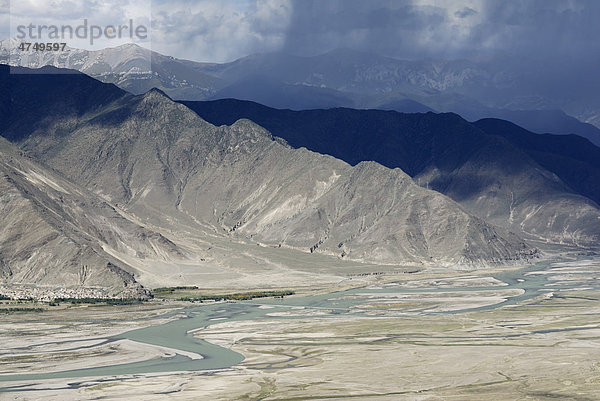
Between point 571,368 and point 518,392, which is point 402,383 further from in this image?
point 571,368

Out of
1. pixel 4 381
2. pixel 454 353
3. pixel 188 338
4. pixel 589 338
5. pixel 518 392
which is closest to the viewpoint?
pixel 518 392

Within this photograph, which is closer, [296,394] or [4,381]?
[296,394]

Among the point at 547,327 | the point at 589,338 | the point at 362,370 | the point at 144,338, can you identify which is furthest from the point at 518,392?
the point at 144,338

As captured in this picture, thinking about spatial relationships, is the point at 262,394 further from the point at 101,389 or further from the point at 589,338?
the point at 589,338

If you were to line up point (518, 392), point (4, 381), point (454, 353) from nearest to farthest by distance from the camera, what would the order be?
point (518, 392), point (4, 381), point (454, 353)

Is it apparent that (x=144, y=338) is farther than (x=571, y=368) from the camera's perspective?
Yes

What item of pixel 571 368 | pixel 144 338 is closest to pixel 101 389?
pixel 144 338
